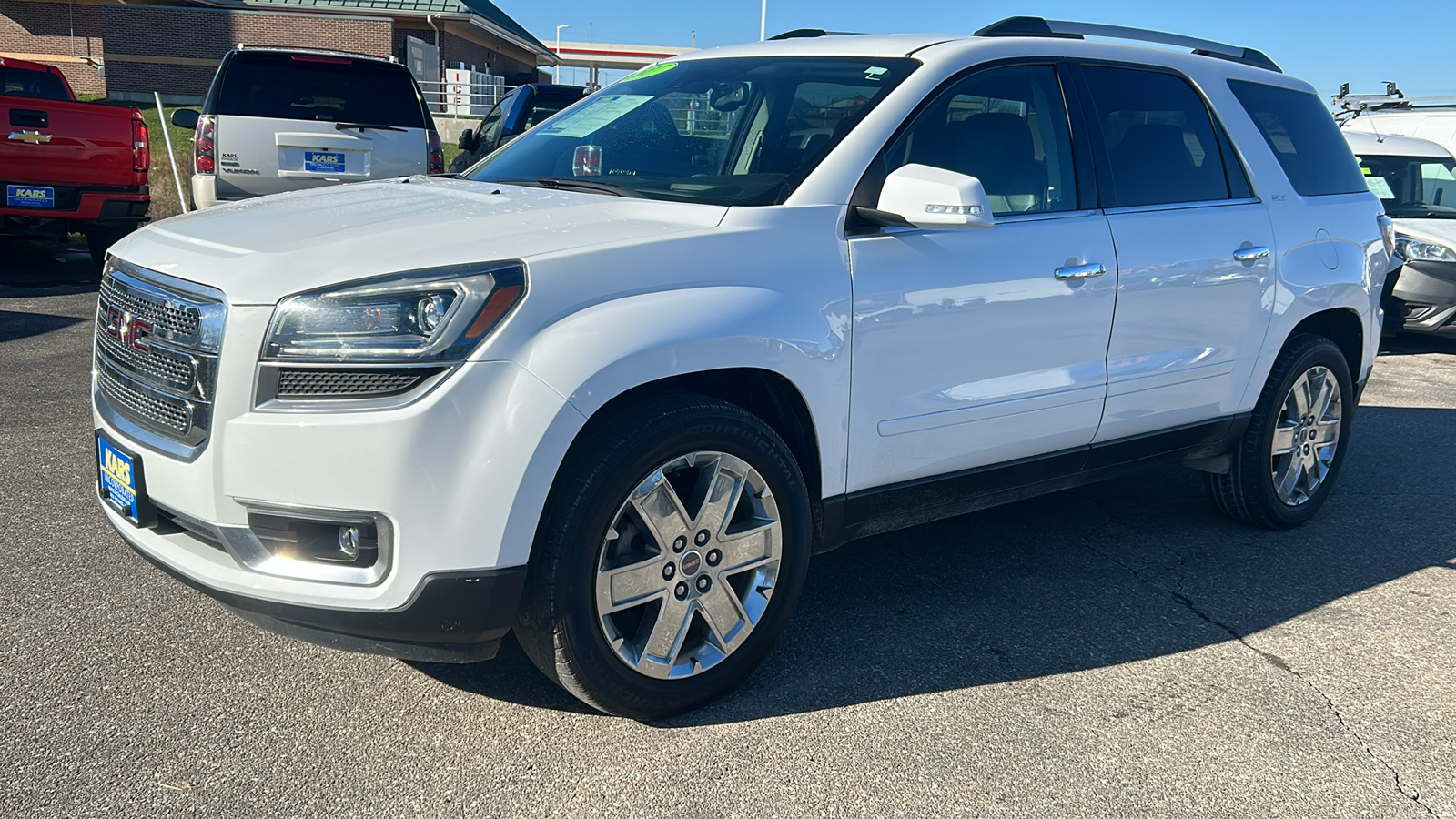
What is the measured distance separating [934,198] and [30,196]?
944cm

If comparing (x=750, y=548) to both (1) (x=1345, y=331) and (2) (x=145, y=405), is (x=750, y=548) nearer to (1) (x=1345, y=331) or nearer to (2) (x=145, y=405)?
(2) (x=145, y=405)

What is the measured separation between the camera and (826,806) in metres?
2.65

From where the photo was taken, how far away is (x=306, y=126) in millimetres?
9016

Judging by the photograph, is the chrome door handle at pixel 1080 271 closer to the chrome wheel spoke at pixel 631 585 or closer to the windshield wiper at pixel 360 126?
the chrome wheel spoke at pixel 631 585

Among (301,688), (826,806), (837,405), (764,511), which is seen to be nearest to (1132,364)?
(837,405)

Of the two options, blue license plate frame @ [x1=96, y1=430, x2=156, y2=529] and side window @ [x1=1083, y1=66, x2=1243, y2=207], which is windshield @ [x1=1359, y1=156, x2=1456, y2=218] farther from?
blue license plate frame @ [x1=96, y1=430, x2=156, y2=529]

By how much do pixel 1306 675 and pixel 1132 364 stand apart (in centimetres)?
112

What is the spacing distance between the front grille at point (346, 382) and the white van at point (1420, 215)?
902 centimetres

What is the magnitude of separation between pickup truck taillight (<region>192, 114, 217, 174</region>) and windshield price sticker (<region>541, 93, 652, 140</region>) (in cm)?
577

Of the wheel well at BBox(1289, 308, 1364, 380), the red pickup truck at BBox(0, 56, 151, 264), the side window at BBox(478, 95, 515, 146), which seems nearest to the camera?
the wheel well at BBox(1289, 308, 1364, 380)

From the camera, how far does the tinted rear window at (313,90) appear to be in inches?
359

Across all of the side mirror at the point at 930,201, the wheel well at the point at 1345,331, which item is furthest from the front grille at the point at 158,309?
the wheel well at the point at 1345,331

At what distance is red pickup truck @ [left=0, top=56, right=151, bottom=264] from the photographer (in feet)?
32.0

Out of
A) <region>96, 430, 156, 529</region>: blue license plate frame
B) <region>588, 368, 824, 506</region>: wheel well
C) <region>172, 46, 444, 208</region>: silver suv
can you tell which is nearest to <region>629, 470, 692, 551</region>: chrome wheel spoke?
<region>588, 368, 824, 506</region>: wheel well
